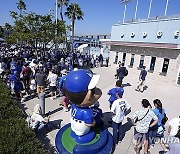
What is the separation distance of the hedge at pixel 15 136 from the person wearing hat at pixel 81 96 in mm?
1108

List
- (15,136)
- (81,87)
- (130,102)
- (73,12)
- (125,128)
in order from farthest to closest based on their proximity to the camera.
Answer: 1. (73,12)
2. (130,102)
3. (125,128)
4. (81,87)
5. (15,136)

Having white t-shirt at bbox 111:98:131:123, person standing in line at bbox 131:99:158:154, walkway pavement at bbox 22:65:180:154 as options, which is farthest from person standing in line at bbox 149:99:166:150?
white t-shirt at bbox 111:98:131:123

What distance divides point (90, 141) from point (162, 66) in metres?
12.8

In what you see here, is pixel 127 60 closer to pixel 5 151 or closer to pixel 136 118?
pixel 136 118

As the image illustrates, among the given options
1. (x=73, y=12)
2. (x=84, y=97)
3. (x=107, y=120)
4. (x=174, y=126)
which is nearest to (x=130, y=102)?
(x=107, y=120)

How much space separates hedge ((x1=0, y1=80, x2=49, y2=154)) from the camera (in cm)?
373

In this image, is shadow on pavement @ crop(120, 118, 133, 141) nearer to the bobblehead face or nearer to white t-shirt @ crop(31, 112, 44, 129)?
the bobblehead face

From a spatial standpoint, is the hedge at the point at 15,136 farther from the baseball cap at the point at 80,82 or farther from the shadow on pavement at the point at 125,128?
the shadow on pavement at the point at 125,128

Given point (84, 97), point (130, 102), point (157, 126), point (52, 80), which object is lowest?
point (130, 102)

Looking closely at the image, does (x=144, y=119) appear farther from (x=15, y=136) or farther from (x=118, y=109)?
(x=15, y=136)

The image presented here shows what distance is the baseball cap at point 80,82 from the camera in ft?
15.1

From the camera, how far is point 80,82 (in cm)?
459

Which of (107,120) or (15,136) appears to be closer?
(15,136)

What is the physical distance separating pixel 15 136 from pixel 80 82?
1.87m
